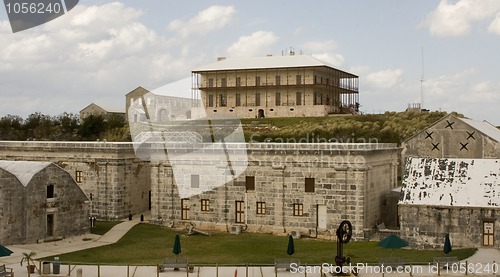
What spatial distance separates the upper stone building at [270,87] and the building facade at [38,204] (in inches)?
1821

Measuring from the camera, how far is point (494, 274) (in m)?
25.7

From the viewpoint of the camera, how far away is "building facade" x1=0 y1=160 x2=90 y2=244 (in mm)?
34156

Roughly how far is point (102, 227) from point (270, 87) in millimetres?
44415

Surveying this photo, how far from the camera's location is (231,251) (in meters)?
32.4

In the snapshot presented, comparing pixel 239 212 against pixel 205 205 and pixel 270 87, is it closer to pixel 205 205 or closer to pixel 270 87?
pixel 205 205

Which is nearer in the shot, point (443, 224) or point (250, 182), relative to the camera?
point (443, 224)

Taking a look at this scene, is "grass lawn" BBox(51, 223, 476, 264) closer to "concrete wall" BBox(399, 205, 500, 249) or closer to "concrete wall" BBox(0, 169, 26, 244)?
"concrete wall" BBox(399, 205, 500, 249)

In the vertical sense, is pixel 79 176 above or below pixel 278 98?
below

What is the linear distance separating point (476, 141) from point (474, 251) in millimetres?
14334

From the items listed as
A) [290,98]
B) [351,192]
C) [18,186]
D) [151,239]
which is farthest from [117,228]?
[290,98]

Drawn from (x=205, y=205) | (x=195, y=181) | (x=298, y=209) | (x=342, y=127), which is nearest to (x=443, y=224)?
(x=298, y=209)

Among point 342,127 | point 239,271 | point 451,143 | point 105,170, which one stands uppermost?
point 342,127

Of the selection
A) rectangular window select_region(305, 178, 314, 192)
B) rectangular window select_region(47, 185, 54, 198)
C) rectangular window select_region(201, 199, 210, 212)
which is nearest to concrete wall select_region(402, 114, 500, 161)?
rectangular window select_region(305, 178, 314, 192)

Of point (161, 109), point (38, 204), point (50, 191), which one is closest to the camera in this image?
point (38, 204)
